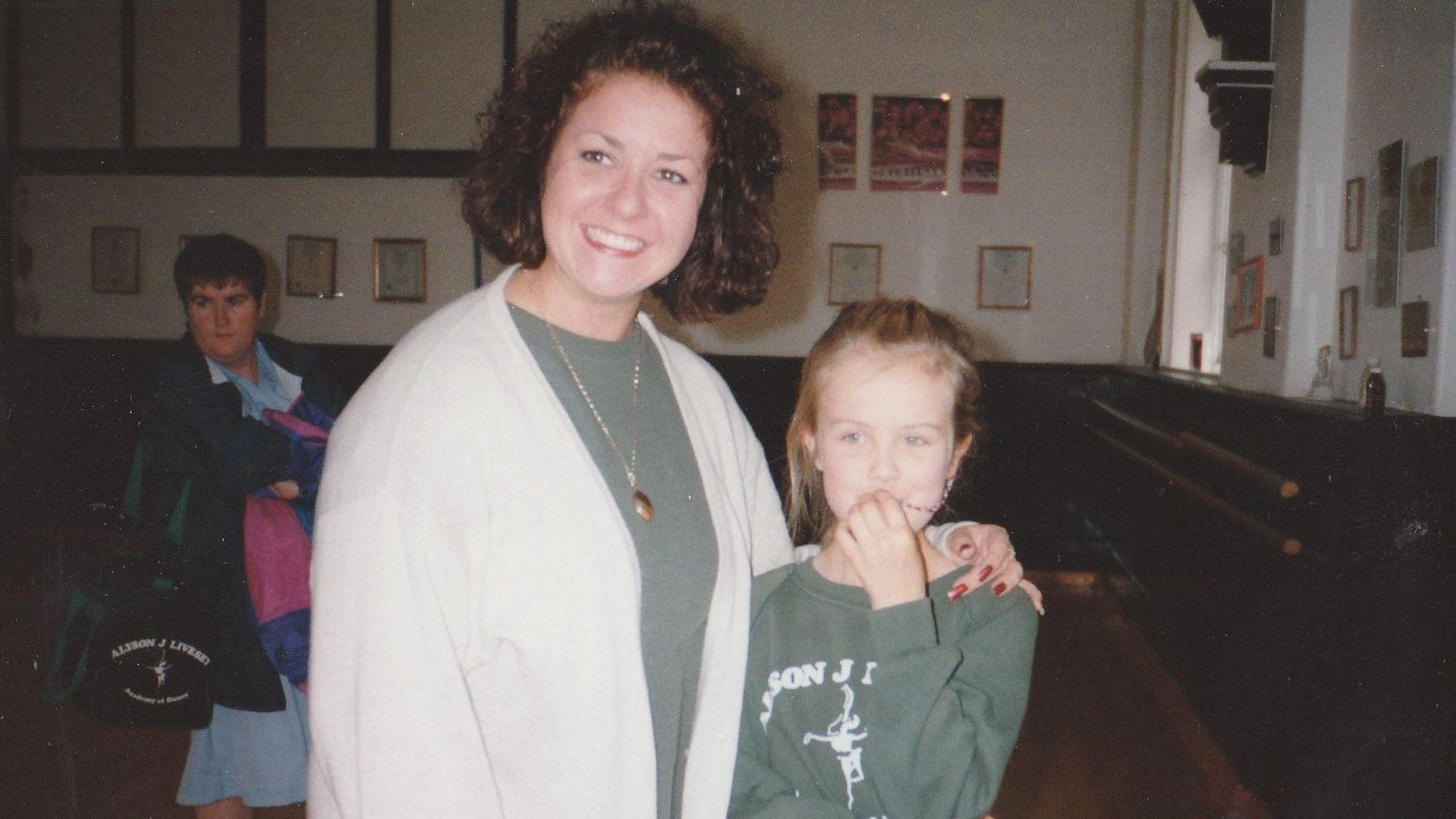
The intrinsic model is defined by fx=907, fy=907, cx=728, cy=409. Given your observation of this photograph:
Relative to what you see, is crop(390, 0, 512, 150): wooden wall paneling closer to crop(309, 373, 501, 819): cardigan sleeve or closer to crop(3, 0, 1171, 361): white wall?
crop(3, 0, 1171, 361): white wall

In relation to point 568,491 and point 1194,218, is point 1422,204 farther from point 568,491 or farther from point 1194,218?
point 1194,218

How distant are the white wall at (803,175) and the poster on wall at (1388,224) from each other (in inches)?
104

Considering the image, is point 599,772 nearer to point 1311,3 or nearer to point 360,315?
point 1311,3

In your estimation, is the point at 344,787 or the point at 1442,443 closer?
the point at 344,787

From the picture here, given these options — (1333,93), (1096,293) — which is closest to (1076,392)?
(1096,293)

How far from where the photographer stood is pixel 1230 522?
2887 mm

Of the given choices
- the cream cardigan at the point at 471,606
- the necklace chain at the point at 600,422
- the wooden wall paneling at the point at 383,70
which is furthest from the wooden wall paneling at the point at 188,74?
the cream cardigan at the point at 471,606

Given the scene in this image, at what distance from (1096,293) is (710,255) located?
14.8 ft

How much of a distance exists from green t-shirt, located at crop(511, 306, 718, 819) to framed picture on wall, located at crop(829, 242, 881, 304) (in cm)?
428

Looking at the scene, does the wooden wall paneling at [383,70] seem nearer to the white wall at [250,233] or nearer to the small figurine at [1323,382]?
the white wall at [250,233]

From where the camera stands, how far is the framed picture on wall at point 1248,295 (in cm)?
347

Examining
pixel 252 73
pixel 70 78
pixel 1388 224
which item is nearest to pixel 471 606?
pixel 1388 224

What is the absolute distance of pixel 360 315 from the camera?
18.9ft

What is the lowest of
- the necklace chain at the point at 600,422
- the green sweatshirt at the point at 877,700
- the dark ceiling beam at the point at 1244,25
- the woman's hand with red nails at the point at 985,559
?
the green sweatshirt at the point at 877,700
